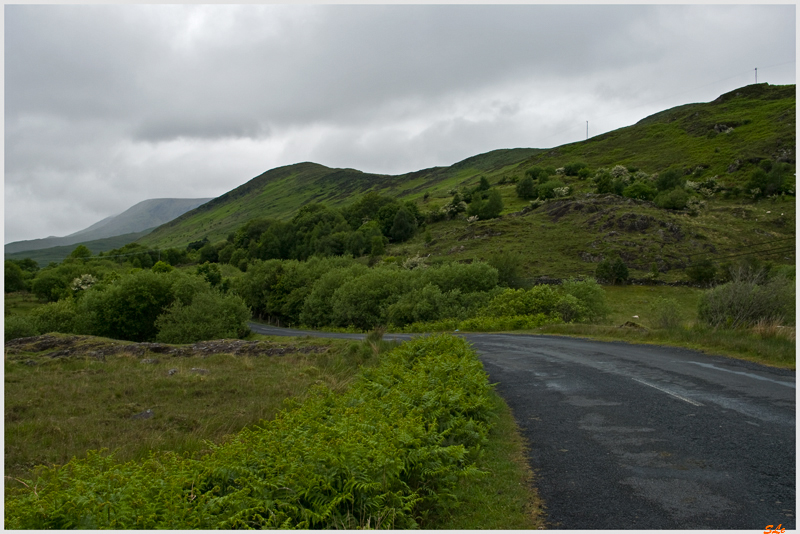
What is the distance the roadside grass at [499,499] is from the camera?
5.58 m

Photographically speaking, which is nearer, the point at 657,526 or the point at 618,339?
the point at 657,526

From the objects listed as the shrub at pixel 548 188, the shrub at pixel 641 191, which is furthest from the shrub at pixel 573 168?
the shrub at pixel 641 191

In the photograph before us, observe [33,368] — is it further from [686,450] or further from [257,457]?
[686,450]

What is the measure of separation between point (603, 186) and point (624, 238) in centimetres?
3502

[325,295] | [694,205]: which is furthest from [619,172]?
[325,295]

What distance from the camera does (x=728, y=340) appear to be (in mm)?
18453

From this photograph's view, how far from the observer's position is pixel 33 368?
915 inches

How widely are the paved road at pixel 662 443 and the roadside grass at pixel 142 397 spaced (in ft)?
20.0

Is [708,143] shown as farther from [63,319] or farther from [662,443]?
[662,443]

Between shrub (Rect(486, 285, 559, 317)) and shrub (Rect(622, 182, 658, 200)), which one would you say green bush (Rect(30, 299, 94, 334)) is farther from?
shrub (Rect(622, 182, 658, 200))

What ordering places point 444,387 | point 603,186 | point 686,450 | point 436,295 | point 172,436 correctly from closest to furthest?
point 686,450, point 444,387, point 172,436, point 436,295, point 603,186

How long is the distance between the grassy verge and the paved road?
1526 millimetres

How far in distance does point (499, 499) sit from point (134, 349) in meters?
28.6

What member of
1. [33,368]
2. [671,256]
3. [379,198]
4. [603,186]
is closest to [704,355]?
[33,368]
